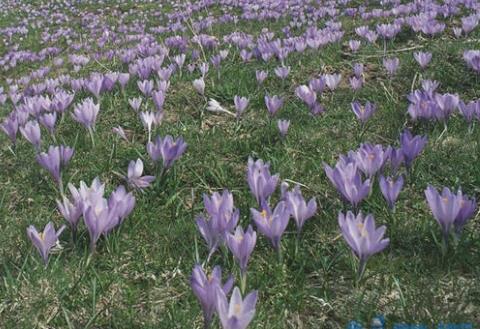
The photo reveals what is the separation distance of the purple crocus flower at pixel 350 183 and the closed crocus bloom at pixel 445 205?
0.30 metres

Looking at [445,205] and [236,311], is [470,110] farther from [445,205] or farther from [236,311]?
[236,311]

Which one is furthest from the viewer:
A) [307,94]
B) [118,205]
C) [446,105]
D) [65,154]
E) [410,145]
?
[307,94]

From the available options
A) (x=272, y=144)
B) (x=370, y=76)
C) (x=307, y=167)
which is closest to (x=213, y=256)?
(x=307, y=167)

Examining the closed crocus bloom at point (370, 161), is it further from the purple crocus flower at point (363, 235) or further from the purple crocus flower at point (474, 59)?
the purple crocus flower at point (474, 59)

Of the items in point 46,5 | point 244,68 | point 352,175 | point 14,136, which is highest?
point 352,175

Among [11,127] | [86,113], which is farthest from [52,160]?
[11,127]

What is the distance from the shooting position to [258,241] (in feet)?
8.16

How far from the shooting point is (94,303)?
2061 millimetres

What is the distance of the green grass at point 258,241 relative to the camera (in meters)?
2.04

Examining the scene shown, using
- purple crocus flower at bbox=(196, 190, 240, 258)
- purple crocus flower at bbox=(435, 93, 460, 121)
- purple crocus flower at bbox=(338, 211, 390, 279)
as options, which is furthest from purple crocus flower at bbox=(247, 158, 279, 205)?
purple crocus flower at bbox=(435, 93, 460, 121)

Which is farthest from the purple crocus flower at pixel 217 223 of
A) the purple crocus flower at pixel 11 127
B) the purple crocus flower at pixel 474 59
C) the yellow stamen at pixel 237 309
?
the purple crocus flower at pixel 474 59

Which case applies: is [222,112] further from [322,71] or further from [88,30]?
[88,30]

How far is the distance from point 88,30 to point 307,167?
13.3 metres

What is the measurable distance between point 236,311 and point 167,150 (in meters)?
1.58
